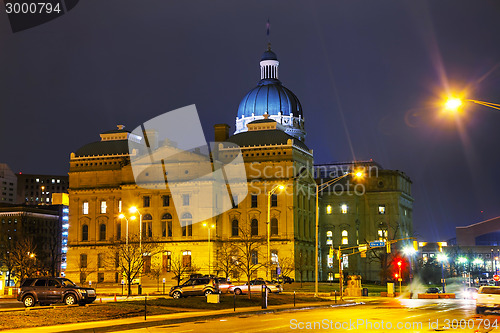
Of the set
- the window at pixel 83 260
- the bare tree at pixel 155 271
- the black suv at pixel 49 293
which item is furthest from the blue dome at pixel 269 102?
the black suv at pixel 49 293

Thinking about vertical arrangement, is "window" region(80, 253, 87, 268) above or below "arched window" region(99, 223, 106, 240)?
below

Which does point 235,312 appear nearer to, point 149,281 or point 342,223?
point 149,281

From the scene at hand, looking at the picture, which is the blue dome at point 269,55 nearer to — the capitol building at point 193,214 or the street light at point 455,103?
the capitol building at point 193,214

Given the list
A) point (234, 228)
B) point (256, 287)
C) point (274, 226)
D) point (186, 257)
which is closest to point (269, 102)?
point (234, 228)

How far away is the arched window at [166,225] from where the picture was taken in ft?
392

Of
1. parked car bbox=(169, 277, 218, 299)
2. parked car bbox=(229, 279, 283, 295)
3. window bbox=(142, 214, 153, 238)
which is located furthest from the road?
window bbox=(142, 214, 153, 238)

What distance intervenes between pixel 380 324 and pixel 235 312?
13004 millimetres

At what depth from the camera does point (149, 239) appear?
4636 inches

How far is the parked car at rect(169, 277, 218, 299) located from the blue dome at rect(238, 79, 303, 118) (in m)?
89.3

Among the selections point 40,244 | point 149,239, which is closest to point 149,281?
point 149,239

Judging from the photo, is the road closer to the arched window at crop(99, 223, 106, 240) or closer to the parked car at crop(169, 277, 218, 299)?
the parked car at crop(169, 277, 218, 299)

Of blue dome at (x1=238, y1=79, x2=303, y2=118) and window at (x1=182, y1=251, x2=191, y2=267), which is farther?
blue dome at (x1=238, y1=79, x2=303, y2=118)

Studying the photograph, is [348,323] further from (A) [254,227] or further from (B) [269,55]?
(B) [269,55]

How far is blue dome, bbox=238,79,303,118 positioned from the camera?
6014 inches
